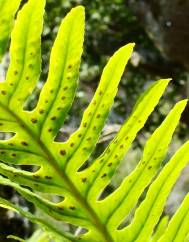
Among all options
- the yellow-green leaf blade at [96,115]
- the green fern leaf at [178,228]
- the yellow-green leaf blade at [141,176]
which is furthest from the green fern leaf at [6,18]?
the green fern leaf at [178,228]

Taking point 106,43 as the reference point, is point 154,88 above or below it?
above

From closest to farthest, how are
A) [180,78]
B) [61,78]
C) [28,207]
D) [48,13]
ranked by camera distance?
[61,78], [28,207], [48,13], [180,78]

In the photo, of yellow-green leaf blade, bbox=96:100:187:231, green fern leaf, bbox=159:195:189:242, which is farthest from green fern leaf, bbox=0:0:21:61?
green fern leaf, bbox=159:195:189:242

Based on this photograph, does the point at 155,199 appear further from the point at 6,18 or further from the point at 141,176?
the point at 6,18

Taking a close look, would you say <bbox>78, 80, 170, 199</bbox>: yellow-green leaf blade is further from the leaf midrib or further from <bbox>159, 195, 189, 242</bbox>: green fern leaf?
<bbox>159, 195, 189, 242</bbox>: green fern leaf

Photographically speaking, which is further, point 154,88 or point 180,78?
point 180,78

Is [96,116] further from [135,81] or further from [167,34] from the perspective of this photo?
[135,81]

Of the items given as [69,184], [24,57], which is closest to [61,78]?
[24,57]

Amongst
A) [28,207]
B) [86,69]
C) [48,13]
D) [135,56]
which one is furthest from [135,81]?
[28,207]
